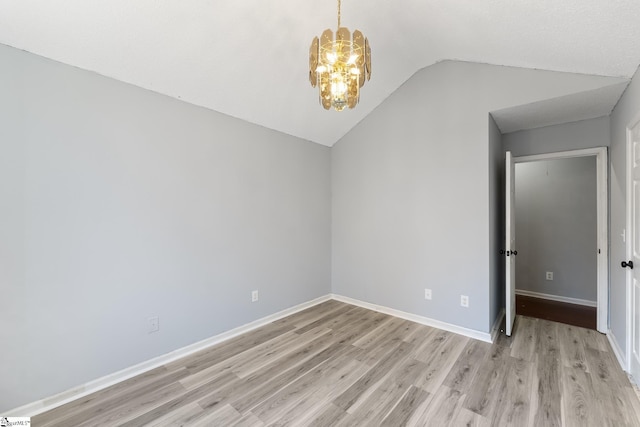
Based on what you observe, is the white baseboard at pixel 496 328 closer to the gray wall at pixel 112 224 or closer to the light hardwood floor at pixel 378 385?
the light hardwood floor at pixel 378 385

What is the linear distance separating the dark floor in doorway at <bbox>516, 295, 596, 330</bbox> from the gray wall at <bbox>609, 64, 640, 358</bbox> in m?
0.53

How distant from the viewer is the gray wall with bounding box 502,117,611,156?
2875 millimetres

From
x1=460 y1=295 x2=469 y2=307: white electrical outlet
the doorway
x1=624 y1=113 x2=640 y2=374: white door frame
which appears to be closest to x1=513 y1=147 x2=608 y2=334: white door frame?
the doorway

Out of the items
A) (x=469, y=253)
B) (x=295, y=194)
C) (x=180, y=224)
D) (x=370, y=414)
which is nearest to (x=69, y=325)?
(x=180, y=224)

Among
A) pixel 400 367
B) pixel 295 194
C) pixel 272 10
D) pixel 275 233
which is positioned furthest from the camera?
pixel 295 194

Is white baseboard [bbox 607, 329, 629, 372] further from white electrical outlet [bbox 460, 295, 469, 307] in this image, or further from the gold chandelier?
the gold chandelier

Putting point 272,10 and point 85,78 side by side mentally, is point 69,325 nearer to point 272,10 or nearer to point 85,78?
point 85,78

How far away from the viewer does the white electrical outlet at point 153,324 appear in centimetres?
229

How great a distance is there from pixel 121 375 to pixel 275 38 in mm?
3003

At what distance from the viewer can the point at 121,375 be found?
212 centimetres

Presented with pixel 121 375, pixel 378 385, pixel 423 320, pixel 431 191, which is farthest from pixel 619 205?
pixel 121 375

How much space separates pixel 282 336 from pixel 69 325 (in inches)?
69.0

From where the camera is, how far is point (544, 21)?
1.80m

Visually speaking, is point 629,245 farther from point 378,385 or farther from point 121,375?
point 121,375
